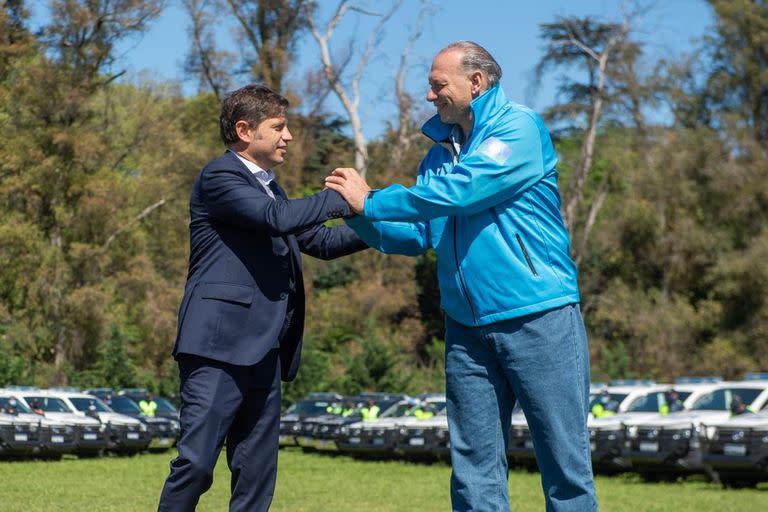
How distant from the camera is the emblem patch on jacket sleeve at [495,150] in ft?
16.0

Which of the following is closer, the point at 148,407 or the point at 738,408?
the point at 738,408

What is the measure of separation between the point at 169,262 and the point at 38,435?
23990 millimetres

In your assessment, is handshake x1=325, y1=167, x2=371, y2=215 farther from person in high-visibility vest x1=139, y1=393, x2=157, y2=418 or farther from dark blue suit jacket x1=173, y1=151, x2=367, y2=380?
person in high-visibility vest x1=139, y1=393, x2=157, y2=418

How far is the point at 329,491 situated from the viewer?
15.5 meters

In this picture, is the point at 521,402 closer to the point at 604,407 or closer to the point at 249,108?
the point at 249,108

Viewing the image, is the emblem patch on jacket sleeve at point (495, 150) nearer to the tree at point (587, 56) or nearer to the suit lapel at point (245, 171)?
the suit lapel at point (245, 171)

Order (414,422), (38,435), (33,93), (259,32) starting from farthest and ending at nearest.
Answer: (259,32), (33,93), (414,422), (38,435)

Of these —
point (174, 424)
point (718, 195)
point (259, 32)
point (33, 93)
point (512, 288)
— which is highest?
point (259, 32)

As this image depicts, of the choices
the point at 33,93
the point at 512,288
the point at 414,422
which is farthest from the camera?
the point at 33,93

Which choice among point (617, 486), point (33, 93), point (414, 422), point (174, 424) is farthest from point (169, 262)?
point (617, 486)

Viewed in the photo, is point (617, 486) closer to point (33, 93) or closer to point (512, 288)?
point (512, 288)

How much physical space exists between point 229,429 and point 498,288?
1528mm

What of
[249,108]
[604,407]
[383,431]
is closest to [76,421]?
[383,431]

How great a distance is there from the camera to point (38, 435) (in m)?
22.8
